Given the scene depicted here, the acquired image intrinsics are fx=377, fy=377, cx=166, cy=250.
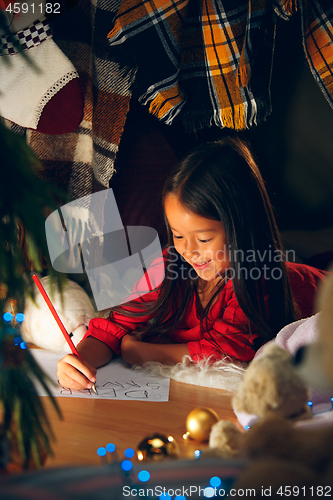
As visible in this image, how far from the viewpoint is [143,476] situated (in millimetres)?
234

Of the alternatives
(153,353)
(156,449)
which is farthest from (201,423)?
(153,353)

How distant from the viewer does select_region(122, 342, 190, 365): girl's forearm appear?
26.4 inches

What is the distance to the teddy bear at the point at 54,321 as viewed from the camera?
2.35 ft

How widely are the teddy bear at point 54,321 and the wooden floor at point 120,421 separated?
21 centimetres

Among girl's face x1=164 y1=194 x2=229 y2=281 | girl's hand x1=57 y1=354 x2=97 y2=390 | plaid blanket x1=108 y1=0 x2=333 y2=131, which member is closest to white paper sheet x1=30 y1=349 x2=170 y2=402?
girl's hand x1=57 y1=354 x2=97 y2=390

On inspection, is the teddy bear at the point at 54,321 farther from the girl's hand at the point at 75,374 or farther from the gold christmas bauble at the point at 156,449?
the gold christmas bauble at the point at 156,449

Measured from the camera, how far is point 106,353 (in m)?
0.68

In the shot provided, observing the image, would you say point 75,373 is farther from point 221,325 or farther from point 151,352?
point 221,325

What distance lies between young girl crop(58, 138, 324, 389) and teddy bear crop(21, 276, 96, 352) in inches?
1.9

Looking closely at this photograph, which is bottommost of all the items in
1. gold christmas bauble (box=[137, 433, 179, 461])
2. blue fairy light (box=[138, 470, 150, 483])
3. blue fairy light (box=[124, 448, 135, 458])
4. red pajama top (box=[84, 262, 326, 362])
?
red pajama top (box=[84, 262, 326, 362])

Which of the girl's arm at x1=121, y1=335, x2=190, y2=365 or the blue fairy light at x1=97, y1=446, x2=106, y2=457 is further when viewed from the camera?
the girl's arm at x1=121, y1=335, x2=190, y2=365

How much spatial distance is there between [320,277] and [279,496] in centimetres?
70

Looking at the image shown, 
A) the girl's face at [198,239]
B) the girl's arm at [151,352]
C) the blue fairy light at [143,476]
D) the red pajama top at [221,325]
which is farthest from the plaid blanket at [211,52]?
the blue fairy light at [143,476]

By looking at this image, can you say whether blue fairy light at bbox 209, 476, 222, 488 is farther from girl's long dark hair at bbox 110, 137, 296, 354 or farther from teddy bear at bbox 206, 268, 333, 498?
girl's long dark hair at bbox 110, 137, 296, 354
